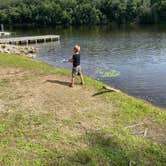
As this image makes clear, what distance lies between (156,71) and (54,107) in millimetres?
15624

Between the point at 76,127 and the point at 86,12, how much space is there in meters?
92.3

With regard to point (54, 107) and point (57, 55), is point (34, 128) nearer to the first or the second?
point (54, 107)

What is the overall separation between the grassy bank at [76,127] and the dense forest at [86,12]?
78492mm

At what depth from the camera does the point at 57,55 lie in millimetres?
39219

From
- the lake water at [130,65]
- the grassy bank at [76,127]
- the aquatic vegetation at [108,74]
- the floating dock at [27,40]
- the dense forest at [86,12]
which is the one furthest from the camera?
the dense forest at [86,12]

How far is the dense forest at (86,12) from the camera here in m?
92.0

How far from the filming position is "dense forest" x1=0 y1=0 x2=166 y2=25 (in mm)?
92025

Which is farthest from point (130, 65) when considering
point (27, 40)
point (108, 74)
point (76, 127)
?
point (27, 40)

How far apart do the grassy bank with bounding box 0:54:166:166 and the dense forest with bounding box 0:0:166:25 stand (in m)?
78.5

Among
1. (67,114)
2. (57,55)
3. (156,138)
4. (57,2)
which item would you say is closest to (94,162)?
(156,138)

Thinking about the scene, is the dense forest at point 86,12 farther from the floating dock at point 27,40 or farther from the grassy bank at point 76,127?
the grassy bank at point 76,127

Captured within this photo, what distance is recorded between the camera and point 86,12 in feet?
329

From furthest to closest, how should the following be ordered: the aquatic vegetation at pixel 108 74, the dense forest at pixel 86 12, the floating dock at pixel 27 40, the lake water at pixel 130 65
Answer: the dense forest at pixel 86 12 < the floating dock at pixel 27 40 < the aquatic vegetation at pixel 108 74 < the lake water at pixel 130 65

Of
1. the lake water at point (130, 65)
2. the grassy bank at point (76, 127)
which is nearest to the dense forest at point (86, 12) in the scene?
the lake water at point (130, 65)
